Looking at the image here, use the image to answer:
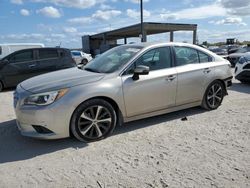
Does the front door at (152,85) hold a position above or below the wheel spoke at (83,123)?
above

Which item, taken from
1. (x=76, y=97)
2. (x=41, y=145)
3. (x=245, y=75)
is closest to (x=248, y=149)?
(x=76, y=97)

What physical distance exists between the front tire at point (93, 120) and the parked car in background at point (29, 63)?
6937 mm

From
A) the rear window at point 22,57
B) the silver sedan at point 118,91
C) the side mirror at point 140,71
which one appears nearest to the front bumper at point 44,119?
the silver sedan at point 118,91

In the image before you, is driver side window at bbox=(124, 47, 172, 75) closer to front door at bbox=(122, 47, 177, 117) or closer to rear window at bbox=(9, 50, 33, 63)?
front door at bbox=(122, 47, 177, 117)

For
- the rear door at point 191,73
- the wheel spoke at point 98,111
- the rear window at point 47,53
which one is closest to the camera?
the wheel spoke at point 98,111

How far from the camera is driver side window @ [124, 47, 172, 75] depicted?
493 cm

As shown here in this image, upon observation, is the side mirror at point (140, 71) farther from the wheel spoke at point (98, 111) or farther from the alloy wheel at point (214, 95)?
the alloy wheel at point (214, 95)

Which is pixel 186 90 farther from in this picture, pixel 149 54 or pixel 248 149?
pixel 248 149

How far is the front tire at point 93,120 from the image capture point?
4320 mm

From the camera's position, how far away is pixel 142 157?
385cm

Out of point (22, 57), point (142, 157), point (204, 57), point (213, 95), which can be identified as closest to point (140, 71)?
point (142, 157)

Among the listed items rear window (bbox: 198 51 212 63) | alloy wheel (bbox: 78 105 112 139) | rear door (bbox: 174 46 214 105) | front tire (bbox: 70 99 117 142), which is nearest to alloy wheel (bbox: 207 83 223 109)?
rear door (bbox: 174 46 214 105)

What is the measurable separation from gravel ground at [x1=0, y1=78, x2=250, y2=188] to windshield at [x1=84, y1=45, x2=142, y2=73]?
114 cm

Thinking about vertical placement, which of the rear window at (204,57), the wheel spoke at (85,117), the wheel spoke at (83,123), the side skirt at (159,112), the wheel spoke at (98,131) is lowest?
A: the wheel spoke at (98,131)
